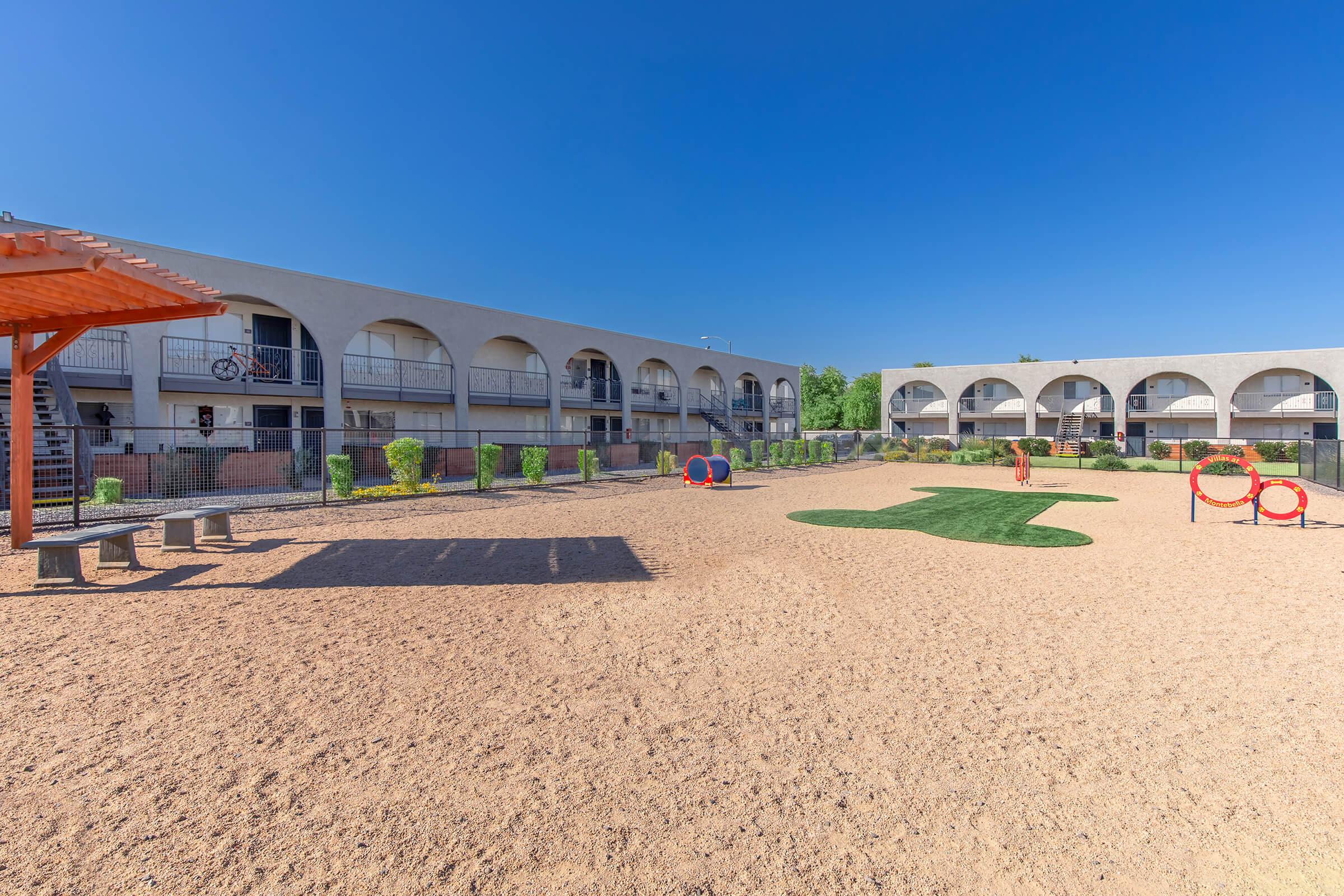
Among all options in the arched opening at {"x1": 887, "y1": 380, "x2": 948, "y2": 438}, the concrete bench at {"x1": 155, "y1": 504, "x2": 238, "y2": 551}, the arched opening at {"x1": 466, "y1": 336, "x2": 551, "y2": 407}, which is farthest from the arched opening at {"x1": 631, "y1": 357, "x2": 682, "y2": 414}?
the concrete bench at {"x1": 155, "y1": 504, "x2": 238, "y2": 551}

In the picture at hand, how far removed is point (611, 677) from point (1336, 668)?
204 inches

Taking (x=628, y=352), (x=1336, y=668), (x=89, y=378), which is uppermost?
(x=628, y=352)

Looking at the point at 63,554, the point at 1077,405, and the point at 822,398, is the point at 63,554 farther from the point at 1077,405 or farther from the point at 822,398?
the point at 822,398

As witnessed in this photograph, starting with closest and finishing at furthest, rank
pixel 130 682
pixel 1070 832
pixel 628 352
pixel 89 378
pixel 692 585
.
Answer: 1. pixel 1070 832
2. pixel 130 682
3. pixel 692 585
4. pixel 89 378
5. pixel 628 352

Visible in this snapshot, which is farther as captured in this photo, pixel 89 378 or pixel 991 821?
pixel 89 378

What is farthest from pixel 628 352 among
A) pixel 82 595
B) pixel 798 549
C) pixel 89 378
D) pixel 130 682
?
pixel 130 682

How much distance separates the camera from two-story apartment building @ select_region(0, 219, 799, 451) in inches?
656

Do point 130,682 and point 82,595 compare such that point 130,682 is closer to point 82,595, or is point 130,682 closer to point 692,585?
point 82,595

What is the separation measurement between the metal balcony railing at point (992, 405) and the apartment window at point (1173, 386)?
7.83 metres

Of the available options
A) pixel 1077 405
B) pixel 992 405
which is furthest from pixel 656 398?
pixel 1077 405

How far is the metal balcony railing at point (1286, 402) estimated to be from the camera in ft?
118

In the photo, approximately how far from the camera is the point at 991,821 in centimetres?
272

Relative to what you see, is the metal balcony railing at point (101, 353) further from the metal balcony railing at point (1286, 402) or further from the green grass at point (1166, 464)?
the metal balcony railing at point (1286, 402)

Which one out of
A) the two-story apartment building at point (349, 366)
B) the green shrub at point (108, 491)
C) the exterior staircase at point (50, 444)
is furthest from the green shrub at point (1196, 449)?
the exterior staircase at point (50, 444)
